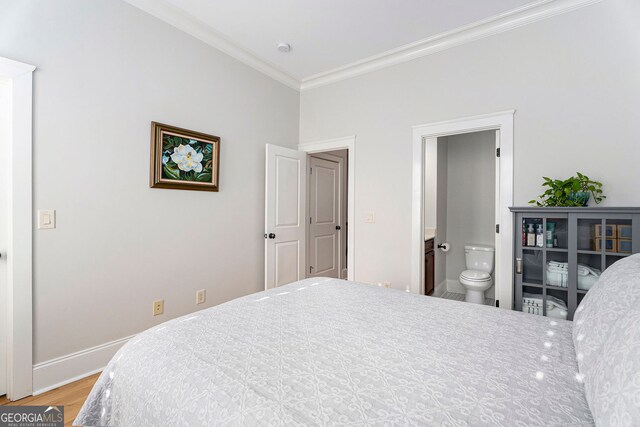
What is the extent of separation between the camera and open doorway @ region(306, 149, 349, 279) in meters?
4.46

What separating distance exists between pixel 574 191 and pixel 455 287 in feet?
8.41

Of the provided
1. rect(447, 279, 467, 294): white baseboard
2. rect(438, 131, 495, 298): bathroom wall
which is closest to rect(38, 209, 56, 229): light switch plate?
rect(438, 131, 495, 298): bathroom wall

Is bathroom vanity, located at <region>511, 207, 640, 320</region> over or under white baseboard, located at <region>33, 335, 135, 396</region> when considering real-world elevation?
over

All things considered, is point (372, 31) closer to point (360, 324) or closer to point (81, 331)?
point (360, 324)

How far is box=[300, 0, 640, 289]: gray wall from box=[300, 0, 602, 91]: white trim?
5 cm

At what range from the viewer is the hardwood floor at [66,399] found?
1.81 m

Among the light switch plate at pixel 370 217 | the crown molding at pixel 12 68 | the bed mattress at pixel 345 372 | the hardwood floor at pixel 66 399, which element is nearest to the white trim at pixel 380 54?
the crown molding at pixel 12 68

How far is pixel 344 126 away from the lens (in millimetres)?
3607

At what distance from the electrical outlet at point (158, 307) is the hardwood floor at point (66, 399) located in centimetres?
61

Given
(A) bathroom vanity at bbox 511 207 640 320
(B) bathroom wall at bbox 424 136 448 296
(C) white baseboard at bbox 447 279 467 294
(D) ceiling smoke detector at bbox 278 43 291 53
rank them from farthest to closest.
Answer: (C) white baseboard at bbox 447 279 467 294 < (B) bathroom wall at bbox 424 136 448 296 < (D) ceiling smoke detector at bbox 278 43 291 53 < (A) bathroom vanity at bbox 511 207 640 320

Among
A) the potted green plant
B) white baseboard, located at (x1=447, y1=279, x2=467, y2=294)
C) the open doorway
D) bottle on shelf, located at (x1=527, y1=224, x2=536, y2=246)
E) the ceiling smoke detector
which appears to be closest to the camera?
the potted green plant

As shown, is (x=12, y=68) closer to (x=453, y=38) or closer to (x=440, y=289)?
(x=453, y=38)

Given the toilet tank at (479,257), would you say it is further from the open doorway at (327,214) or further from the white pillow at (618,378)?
the white pillow at (618,378)

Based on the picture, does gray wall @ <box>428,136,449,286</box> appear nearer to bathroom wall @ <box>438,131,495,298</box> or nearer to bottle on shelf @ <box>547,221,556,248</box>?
bathroom wall @ <box>438,131,495,298</box>
